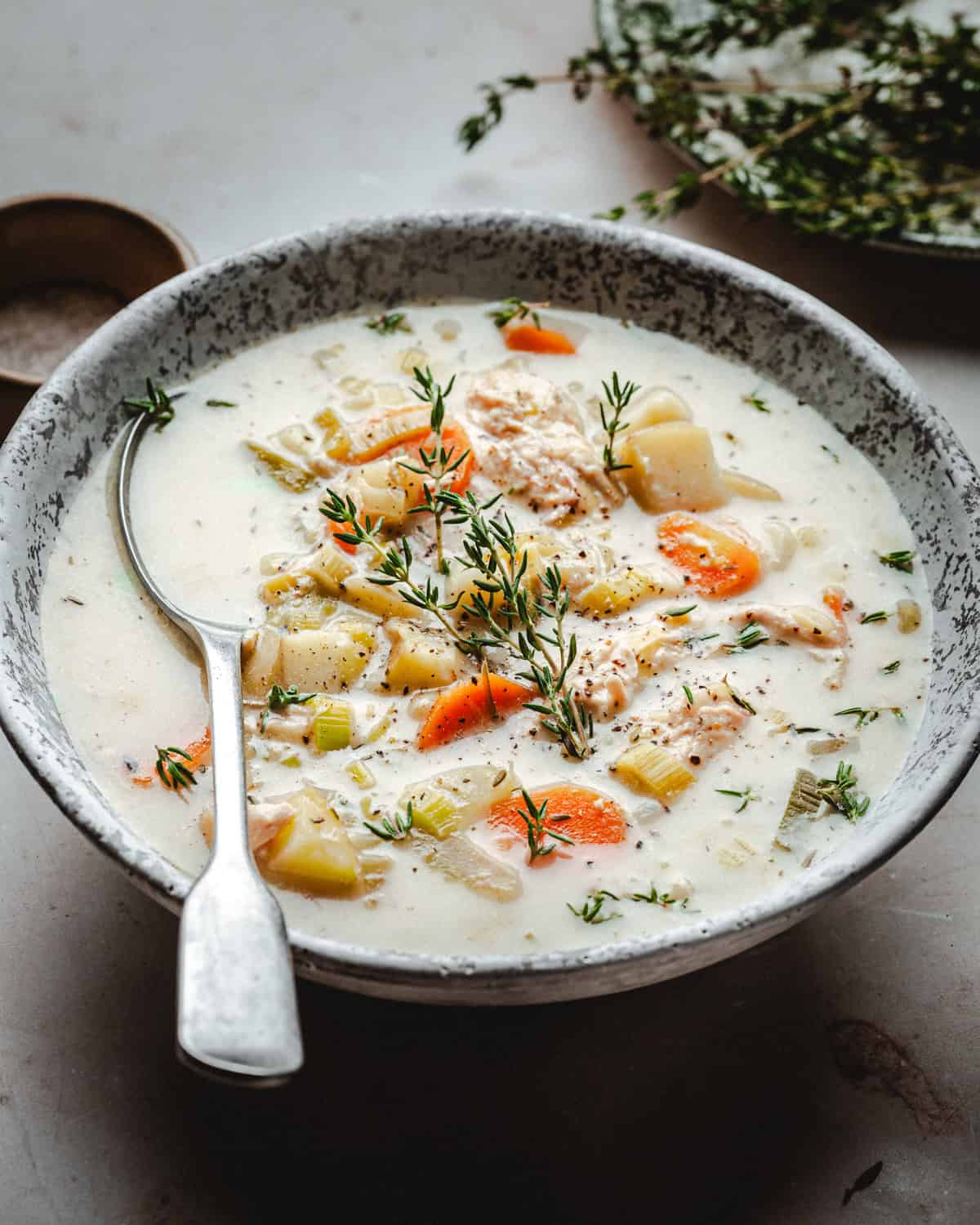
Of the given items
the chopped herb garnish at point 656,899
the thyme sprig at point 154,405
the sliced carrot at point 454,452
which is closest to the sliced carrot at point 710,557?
the sliced carrot at point 454,452

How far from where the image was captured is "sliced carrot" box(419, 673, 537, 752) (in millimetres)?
1938

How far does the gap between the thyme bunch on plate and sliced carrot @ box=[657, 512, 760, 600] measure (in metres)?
0.96

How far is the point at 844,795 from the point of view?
74.9 inches

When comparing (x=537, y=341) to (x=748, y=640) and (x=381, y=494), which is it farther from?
(x=748, y=640)

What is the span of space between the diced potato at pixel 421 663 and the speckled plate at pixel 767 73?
1.50 meters

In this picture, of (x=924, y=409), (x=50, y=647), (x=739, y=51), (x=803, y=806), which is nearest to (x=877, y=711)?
(x=803, y=806)

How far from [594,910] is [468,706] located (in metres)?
Result: 0.37

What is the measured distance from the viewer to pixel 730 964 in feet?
6.70

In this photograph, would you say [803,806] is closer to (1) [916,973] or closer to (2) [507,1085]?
(1) [916,973]

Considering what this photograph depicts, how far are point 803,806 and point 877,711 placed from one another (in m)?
0.23

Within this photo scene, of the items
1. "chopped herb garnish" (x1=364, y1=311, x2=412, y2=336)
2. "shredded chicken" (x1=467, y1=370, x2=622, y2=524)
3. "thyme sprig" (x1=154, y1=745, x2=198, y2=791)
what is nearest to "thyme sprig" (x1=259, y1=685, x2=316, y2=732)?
"thyme sprig" (x1=154, y1=745, x2=198, y2=791)

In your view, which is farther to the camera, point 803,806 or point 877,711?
point 877,711

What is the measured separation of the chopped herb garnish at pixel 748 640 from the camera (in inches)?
82.4

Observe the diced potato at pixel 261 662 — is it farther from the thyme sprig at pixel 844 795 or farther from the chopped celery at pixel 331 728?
the thyme sprig at pixel 844 795
